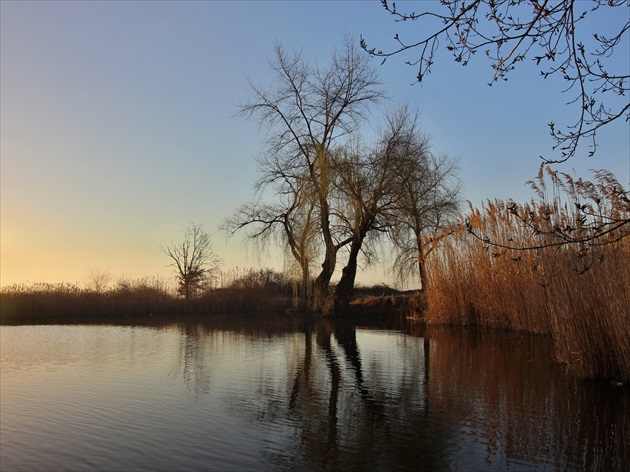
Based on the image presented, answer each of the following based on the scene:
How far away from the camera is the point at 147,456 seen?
13.8 feet

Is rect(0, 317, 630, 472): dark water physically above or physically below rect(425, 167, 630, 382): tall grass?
below

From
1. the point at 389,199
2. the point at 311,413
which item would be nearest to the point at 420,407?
the point at 311,413

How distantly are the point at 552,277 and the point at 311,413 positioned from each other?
11.6 ft

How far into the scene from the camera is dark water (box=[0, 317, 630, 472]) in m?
4.08

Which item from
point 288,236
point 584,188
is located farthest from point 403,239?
point 584,188

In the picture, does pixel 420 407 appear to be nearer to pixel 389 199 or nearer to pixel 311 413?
pixel 311 413

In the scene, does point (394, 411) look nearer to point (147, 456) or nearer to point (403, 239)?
point (147, 456)

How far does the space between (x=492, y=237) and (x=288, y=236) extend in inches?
→ 477

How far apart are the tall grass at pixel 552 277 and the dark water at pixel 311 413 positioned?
0.60 m

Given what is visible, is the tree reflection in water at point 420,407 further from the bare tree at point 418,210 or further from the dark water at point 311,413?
the bare tree at point 418,210

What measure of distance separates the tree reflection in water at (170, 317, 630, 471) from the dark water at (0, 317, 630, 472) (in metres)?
0.02

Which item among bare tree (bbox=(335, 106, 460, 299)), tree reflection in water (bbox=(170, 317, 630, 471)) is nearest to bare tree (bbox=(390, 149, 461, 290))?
bare tree (bbox=(335, 106, 460, 299))

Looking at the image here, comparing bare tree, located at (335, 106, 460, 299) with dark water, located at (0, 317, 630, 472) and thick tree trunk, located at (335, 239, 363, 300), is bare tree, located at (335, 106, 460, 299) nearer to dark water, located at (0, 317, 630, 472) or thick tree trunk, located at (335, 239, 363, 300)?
thick tree trunk, located at (335, 239, 363, 300)

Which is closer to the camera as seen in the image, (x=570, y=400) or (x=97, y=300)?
(x=570, y=400)
